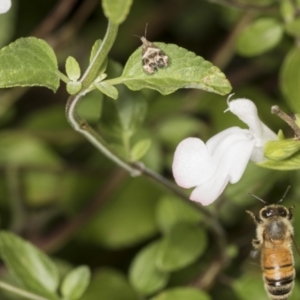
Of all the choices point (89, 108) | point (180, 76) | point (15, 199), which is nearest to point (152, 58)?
point (180, 76)

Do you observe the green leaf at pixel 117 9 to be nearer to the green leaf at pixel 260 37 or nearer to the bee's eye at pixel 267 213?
the bee's eye at pixel 267 213

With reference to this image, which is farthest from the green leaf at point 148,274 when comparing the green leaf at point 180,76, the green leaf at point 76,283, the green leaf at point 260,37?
the green leaf at point 180,76

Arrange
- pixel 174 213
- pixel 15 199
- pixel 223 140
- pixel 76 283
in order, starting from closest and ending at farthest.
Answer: pixel 223 140 → pixel 76 283 → pixel 174 213 → pixel 15 199

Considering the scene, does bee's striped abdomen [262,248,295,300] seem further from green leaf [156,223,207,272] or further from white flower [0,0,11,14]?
white flower [0,0,11,14]

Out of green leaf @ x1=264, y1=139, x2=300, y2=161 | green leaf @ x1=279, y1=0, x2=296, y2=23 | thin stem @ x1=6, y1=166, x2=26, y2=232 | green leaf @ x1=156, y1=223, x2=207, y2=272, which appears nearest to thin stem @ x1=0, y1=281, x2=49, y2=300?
green leaf @ x1=156, y1=223, x2=207, y2=272

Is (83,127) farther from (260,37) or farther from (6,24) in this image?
(6,24)

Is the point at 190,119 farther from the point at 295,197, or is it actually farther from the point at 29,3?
the point at 29,3

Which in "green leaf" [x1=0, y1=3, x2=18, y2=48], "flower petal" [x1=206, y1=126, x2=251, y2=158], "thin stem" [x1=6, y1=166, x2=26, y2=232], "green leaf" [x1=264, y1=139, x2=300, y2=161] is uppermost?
"green leaf" [x1=264, y1=139, x2=300, y2=161]
